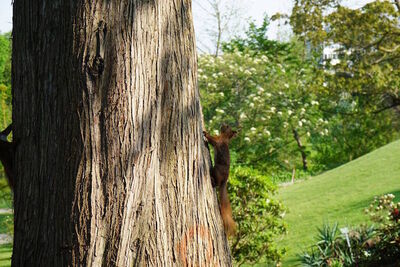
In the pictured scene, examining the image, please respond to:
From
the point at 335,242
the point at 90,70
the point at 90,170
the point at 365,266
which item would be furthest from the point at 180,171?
the point at 335,242

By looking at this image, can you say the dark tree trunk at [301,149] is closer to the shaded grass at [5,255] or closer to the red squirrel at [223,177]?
the shaded grass at [5,255]

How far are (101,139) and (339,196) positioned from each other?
844cm

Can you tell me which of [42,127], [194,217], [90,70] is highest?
[90,70]

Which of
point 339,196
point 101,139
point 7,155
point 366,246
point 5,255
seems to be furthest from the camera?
point 339,196

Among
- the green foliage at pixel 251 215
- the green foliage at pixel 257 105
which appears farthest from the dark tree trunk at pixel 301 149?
the green foliage at pixel 251 215

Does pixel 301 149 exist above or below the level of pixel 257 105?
below

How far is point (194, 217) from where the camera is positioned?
212 centimetres

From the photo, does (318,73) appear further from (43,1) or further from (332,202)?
(43,1)

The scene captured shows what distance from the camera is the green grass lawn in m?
7.91

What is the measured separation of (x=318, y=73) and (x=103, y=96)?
7.97 metres

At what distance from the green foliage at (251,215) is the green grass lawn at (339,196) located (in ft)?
3.35

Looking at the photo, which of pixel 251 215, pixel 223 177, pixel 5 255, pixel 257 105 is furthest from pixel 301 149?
pixel 223 177

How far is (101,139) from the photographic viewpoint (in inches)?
76.4

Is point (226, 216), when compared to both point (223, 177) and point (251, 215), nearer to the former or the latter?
point (223, 177)
